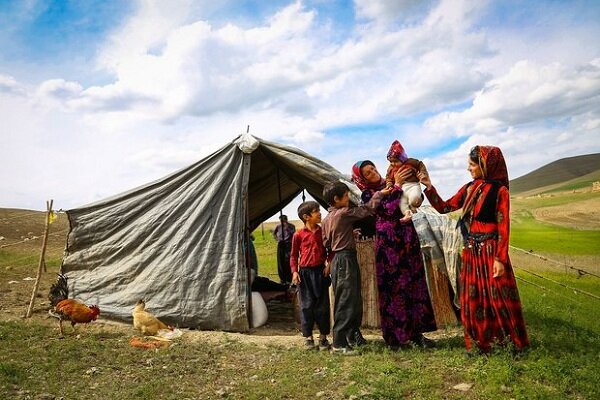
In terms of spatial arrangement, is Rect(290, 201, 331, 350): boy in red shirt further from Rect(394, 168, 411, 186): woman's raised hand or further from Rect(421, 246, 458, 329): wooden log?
Rect(421, 246, 458, 329): wooden log

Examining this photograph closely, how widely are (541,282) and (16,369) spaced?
9586 mm

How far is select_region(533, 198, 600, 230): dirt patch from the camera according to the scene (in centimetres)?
2003

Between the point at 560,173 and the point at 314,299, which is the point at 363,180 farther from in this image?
the point at 560,173

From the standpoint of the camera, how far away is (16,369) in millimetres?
4219

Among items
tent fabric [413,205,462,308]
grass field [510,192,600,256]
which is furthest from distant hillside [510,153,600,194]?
tent fabric [413,205,462,308]

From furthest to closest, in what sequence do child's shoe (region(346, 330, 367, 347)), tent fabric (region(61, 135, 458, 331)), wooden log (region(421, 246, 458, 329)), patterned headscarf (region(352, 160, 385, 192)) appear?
tent fabric (region(61, 135, 458, 331))
wooden log (region(421, 246, 458, 329))
child's shoe (region(346, 330, 367, 347))
patterned headscarf (region(352, 160, 385, 192))

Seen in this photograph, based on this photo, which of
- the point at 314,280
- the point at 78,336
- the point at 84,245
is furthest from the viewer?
the point at 84,245

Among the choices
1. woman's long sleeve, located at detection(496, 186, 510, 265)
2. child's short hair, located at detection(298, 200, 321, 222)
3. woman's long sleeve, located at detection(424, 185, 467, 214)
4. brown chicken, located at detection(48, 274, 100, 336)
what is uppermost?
child's short hair, located at detection(298, 200, 321, 222)

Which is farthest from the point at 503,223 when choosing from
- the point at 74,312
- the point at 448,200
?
the point at 74,312

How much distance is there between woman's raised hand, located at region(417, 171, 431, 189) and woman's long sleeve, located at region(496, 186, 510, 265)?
617 mm

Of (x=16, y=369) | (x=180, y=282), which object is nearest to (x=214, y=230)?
(x=180, y=282)

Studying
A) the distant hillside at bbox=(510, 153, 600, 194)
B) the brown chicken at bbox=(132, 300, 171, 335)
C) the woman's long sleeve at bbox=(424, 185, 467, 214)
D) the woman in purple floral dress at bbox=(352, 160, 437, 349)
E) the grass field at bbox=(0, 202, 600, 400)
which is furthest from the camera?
the distant hillside at bbox=(510, 153, 600, 194)

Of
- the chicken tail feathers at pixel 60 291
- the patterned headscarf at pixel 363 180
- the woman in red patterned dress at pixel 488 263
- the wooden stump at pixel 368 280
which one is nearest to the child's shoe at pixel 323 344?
the wooden stump at pixel 368 280

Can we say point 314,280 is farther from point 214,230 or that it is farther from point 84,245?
point 84,245
